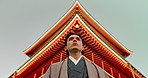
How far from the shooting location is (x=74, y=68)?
8.47ft

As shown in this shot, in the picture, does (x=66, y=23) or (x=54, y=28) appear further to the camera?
(x=54, y=28)

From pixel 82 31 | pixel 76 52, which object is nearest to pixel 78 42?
pixel 76 52

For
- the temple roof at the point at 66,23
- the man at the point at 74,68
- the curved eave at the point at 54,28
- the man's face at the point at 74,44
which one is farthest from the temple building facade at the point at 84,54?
the man at the point at 74,68

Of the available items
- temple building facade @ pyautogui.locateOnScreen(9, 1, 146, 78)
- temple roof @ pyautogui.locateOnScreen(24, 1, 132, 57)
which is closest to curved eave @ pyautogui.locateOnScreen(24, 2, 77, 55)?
temple roof @ pyautogui.locateOnScreen(24, 1, 132, 57)

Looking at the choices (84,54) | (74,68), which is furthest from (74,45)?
(84,54)

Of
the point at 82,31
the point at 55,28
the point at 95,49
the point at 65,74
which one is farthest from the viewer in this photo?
the point at 55,28

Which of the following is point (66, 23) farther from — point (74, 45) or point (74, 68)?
point (74, 68)

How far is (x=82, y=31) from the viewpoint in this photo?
8391 millimetres

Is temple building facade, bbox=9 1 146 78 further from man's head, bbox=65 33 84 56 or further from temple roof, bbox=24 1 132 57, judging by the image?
man's head, bbox=65 33 84 56

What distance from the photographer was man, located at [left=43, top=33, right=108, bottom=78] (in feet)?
8.33

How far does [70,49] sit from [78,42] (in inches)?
6.4

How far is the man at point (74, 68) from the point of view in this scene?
2539 mm

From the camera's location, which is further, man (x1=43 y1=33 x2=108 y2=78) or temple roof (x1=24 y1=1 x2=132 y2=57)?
temple roof (x1=24 y1=1 x2=132 y2=57)

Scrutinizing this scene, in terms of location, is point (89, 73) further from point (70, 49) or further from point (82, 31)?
point (82, 31)
